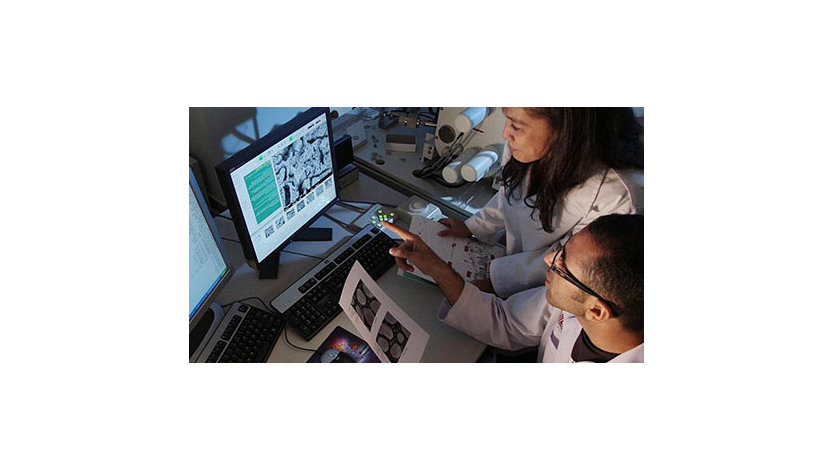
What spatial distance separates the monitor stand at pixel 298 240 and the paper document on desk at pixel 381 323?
0.30 metres

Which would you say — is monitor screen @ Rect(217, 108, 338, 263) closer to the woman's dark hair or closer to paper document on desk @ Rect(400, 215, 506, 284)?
paper document on desk @ Rect(400, 215, 506, 284)

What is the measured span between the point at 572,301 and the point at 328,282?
0.67 metres

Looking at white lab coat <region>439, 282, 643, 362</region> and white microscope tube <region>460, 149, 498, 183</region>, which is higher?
white microscope tube <region>460, 149, 498, 183</region>

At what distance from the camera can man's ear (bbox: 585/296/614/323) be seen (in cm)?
106

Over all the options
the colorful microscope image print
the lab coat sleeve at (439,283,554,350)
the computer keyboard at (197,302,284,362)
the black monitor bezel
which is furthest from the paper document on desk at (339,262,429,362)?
the black monitor bezel

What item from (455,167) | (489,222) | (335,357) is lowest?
(335,357)

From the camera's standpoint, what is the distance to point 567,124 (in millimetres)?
1047

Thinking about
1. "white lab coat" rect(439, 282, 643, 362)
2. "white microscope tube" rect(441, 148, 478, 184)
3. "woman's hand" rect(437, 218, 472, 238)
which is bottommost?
"white lab coat" rect(439, 282, 643, 362)

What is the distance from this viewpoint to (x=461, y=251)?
1497mm

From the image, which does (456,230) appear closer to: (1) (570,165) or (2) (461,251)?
(2) (461,251)

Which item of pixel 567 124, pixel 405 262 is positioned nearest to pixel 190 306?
pixel 405 262

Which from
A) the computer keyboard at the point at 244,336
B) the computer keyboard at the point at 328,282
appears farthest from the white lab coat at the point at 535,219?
the computer keyboard at the point at 244,336

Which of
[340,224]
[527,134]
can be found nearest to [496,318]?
[527,134]
